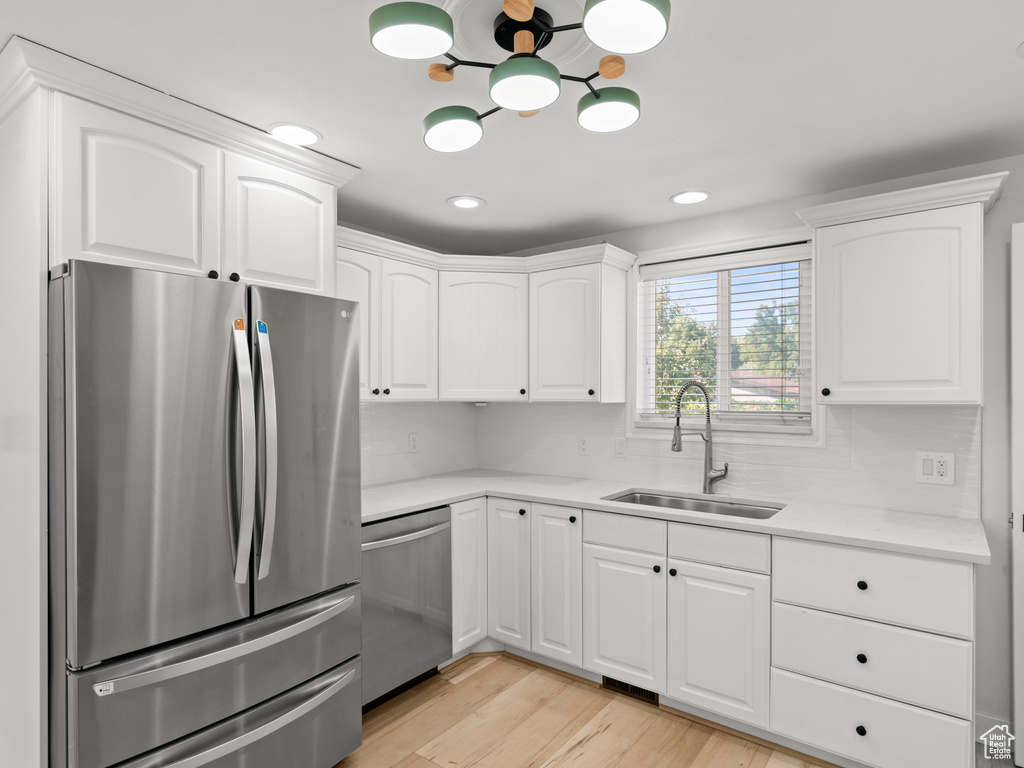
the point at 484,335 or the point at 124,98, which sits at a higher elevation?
the point at 124,98

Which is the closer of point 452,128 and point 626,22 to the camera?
point 626,22

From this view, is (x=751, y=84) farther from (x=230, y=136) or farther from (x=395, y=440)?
(x=395, y=440)

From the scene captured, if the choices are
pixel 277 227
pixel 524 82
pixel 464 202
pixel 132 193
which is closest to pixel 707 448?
pixel 464 202

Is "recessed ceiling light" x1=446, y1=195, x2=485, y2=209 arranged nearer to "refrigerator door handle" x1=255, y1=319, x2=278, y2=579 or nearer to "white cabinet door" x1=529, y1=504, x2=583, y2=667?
"refrigerator door handle" x1=255, y1=319, x2=278, y2=579

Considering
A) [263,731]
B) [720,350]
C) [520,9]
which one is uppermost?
[520,9]

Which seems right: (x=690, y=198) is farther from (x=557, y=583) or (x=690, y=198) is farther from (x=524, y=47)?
(x=557, y=583)

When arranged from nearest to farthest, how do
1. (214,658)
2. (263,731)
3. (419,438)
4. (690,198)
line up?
(214,658) → (263,731) → (690,198) → (419,438)

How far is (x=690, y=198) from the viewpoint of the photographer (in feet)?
9.40

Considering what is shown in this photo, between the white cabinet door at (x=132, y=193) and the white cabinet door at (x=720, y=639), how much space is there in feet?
7.27

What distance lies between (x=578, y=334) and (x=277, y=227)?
5.41 ft

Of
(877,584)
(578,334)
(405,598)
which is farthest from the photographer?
(578,334)

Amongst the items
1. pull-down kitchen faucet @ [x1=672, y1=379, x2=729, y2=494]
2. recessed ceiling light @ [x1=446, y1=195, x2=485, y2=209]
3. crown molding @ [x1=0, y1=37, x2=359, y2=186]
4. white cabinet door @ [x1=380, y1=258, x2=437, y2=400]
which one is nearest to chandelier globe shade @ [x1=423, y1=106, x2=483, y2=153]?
crown molding @ [x1=0, y1=37, x2=359, y2=186]

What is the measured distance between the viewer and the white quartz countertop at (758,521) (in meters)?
2.07

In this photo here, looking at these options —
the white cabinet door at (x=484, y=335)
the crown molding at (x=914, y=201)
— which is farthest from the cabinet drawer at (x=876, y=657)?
the white cabinet door at (x=484, y=335)
